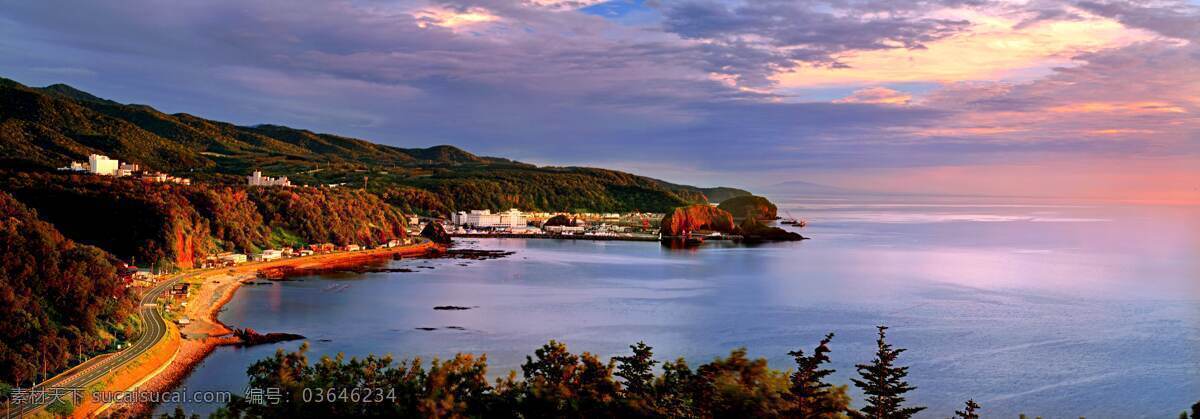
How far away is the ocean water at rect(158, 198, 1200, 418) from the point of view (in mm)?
27781

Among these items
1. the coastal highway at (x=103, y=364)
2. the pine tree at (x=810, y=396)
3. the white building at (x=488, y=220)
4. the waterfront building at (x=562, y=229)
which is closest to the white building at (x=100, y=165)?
the coastal highway at (x=103, y=364)

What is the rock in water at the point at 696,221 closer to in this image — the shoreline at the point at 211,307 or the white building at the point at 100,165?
the shoreline at the point at 211,307

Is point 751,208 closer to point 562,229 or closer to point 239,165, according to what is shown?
point 562,229

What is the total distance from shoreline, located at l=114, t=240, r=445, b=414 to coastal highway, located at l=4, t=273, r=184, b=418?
968 mm

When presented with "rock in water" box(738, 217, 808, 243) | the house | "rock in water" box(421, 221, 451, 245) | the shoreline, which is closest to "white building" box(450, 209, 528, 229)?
"rock in water" box(421, 221, 451, 245)

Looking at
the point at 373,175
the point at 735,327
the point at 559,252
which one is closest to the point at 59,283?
the point at 735,327

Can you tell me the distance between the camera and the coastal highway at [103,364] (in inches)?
838

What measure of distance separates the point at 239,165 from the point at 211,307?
106m

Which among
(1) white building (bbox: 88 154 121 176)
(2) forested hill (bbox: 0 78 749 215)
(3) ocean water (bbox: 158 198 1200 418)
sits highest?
(2) forested hill (bbox: 0 78 749 215)

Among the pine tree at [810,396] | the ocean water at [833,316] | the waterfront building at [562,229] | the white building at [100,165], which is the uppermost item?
the white building at [100,165]

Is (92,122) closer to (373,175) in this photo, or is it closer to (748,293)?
(373,175)

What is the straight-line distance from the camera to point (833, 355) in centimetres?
3173

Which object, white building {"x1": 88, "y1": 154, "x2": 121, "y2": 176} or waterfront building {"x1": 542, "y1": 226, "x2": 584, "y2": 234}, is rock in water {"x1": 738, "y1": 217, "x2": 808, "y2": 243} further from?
white building {"x1": 88, "y1": 154, "x2": 121, "y2": 176}

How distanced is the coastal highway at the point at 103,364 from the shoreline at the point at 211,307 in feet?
3.18
